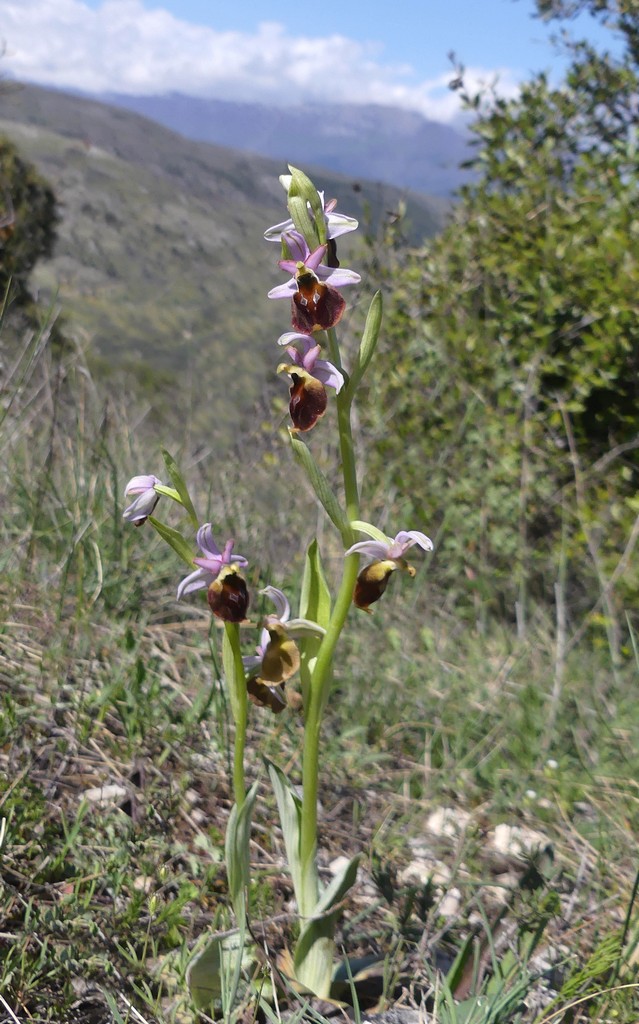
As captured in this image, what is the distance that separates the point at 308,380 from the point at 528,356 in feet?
9.14

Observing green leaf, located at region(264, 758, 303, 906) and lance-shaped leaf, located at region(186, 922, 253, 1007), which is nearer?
lance-shaped leaf, located at region(186, 922, 253, 1007)

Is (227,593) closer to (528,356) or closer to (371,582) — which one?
(371,582)

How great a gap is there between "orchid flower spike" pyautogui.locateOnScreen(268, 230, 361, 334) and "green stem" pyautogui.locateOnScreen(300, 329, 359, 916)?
0.12ft

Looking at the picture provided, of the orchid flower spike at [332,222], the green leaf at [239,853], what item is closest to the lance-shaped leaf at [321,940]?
the green leaf at [239,853]

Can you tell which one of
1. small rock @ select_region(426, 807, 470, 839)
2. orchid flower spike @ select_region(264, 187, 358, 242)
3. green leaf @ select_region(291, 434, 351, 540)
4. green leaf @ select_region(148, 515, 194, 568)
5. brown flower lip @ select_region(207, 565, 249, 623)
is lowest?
small rock @ select_region(426, 807, 470, 839)

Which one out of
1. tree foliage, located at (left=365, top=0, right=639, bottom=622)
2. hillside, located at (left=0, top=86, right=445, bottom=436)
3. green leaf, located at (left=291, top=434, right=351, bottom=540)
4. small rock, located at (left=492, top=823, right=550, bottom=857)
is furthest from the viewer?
hillside, located at (left=0, top=86, right=445, bottom=436)

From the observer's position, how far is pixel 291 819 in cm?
154

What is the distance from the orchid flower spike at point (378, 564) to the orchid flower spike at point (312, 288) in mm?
359

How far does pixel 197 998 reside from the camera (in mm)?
1443

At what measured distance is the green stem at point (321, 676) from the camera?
142 cm

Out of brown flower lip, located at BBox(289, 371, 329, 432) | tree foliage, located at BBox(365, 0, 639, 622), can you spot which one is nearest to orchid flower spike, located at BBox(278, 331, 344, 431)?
brown flower lip, located at BBox(289, 371, 329, 432)

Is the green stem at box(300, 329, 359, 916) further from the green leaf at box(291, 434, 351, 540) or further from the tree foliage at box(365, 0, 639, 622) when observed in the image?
the tree foliage at box(365, 0, 639, 622)

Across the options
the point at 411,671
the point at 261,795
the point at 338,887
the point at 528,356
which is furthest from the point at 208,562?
the point at 528,356

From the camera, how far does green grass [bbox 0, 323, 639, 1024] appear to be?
4.98 feet
